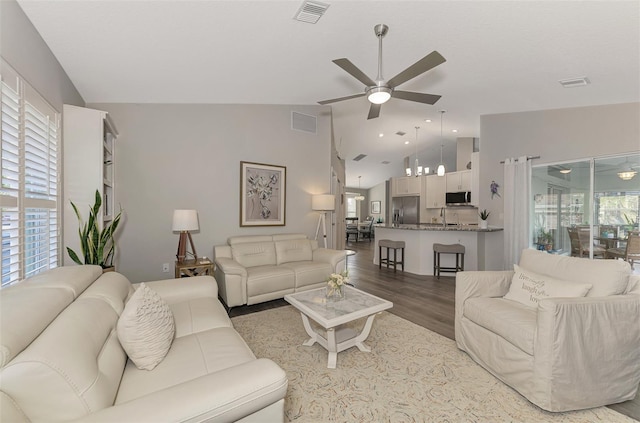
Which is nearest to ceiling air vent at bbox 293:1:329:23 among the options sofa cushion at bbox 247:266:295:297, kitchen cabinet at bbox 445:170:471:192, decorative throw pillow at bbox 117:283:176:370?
decorative throw pillow at bbox 117:283:176:370

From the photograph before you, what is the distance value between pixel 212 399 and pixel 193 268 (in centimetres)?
280

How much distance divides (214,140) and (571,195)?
5764mm

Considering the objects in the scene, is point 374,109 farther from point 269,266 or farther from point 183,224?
point 183,224

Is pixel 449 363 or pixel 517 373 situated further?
pixel 449 363

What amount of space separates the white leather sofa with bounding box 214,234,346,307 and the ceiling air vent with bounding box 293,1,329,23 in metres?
2.71

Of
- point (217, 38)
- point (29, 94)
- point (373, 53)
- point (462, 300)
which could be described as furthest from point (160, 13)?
point (462, 300)

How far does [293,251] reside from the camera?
4422 mm

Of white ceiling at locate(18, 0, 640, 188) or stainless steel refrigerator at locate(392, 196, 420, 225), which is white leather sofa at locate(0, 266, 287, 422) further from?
stainless steel refrigerator at locate(392, 196, 420, 225)

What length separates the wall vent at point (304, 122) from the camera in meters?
4.93

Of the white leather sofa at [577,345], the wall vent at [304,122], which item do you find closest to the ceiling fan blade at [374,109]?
the wall vent at [304,122]

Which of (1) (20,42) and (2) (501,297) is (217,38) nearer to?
(1) (20,42)

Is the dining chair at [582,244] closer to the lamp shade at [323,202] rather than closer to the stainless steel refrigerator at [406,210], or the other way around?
the lamp shade at [323,202]

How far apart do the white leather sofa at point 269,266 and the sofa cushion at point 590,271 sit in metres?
2.45

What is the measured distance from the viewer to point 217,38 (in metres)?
2.58
